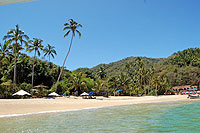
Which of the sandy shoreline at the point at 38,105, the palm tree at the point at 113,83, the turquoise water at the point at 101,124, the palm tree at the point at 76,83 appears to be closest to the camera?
the turquoise water at the point at 101,124

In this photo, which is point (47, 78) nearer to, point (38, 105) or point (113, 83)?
point (113, 83)

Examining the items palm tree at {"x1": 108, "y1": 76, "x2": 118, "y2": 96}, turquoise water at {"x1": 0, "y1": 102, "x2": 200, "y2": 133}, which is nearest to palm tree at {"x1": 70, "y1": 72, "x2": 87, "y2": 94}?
palm tree at {"x1": 108, "y1": 76, "x2": 118, "y2": 96}

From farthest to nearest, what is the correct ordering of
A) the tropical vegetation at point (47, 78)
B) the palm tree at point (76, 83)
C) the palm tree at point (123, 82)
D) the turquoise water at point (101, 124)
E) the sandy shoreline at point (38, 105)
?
the palm tree at point (123, 82)
the palm tree at point (76, 83)
the tropical vegetation at point (47, 78)
the sandy shoreline at point (38, 105)
the turquoise water at point (101, 124)

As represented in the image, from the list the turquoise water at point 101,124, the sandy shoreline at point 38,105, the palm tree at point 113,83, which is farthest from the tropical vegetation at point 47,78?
the turquoise water at point 101,124

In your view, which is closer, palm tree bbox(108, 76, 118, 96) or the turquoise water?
the turquoise water

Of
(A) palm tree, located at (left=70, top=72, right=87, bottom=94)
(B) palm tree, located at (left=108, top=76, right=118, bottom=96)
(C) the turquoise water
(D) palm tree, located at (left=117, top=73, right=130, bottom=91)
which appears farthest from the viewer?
(D) palm tree, located at (left=117, top=73, right=130, bottom=91)

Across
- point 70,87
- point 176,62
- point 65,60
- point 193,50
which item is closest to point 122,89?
point 70,87

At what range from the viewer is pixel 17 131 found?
786 cm

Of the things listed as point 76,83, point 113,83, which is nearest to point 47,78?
point 76,83

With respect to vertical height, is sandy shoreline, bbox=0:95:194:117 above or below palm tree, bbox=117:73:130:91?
below

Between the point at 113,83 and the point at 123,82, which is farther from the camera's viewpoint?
the point at 123,82

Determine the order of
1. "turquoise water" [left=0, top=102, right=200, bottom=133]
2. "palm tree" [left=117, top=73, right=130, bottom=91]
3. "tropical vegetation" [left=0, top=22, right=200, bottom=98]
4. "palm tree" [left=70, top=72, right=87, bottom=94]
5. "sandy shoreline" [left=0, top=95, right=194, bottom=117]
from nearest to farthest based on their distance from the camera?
"turquoise water" [left=0, top=102, right=200, bottom=133], "sandy shoreline" [left=0, top=95, right=194, bottom=117], "tropical vegetation" [left=0, top=22, right=200, bottom=98], "palm tree" [left=70, top=72, right=87, bottom=94], "palm tree" [left=117, top=73, right=130, bottom=91]

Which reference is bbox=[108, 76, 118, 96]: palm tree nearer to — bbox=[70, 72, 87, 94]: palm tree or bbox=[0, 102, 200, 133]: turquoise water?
bbox=[70, 72, 87, 94]: palm tree

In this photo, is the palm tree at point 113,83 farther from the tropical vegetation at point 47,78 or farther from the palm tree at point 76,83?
the palm tree at point 76,83
